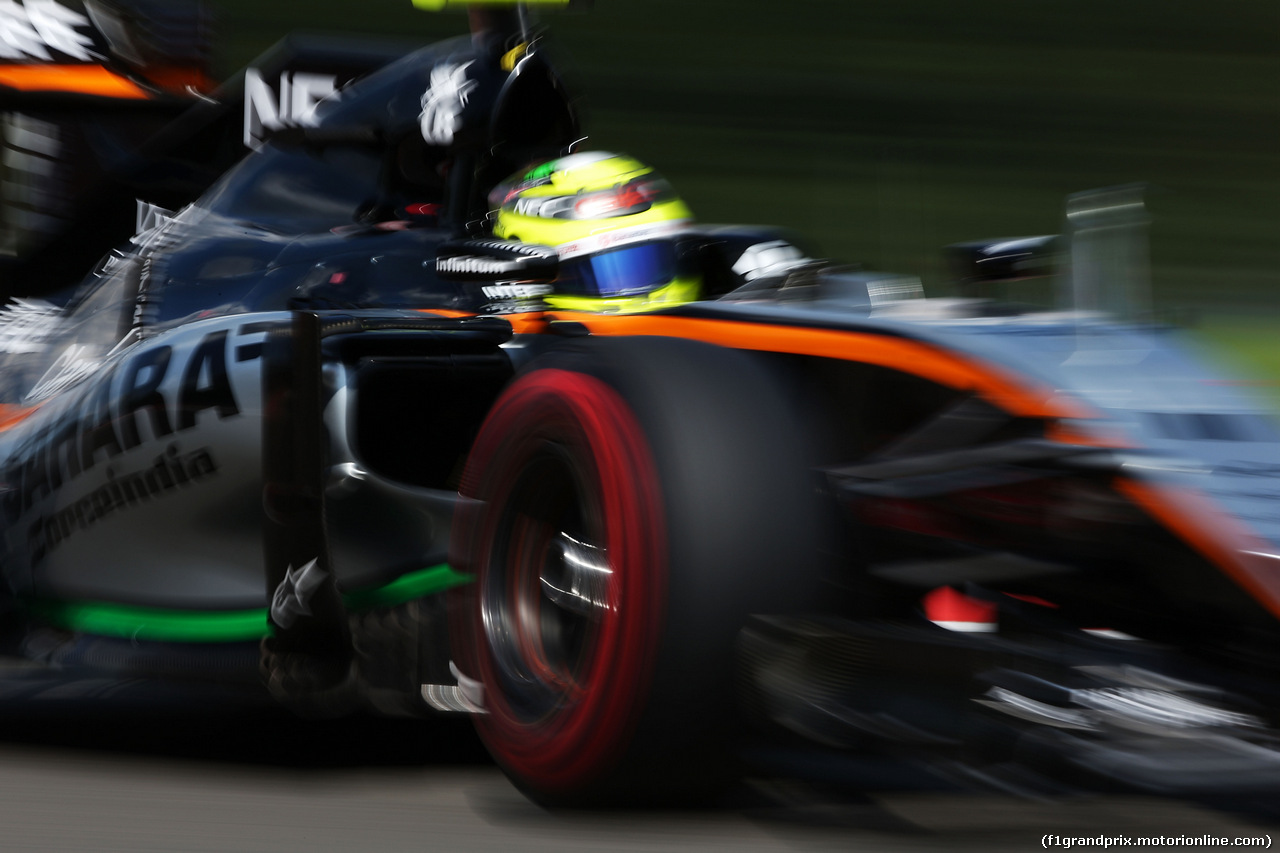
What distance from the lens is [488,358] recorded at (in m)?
2.96

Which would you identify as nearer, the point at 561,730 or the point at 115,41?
the point at 561,730

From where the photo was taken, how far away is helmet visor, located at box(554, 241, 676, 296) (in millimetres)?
3373

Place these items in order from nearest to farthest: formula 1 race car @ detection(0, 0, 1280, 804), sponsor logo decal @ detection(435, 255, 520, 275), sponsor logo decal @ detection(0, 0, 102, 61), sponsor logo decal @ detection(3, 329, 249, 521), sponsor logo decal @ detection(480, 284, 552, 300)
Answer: formula 1 race car @ detection(0, 0, 1280, 804) < sponsor logo decal @ detection(3, 329, 249, 521) < sponsor logo decal @ detection(435, 255, 520, 275) < sponsor logo decal @ detection(480, 284, 552, 300) < sponsor logo decal @ detection(0, 0, 102, 61)

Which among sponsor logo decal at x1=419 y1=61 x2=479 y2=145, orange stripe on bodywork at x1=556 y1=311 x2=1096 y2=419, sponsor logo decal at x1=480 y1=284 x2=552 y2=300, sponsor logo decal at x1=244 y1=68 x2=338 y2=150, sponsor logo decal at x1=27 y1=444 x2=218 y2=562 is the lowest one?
sponsor logo decal at x1=27 y1=444 x2=218 y2=562

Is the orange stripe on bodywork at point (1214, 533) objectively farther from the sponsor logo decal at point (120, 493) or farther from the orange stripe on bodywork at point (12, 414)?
the orange stripe on bodywork at point (12, 414)

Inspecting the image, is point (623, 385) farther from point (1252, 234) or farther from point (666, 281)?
point (1252, 234)

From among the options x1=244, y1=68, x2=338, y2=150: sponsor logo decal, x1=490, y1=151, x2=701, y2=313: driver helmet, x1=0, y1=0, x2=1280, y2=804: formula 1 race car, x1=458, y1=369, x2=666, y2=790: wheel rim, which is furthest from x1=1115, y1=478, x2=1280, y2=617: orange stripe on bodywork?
x1=244, y1=68, x2=338, y2=150: sponsor logo decal

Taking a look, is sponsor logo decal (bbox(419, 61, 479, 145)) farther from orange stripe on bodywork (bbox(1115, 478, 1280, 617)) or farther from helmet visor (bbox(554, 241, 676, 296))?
orange stripe on bodywork (bbox(1115, 478, 1280, 617))

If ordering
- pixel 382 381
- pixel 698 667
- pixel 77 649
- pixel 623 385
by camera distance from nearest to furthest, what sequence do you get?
pixel 698 667 → pixel 623 385 → pixel 382 381 → pixel 77 649

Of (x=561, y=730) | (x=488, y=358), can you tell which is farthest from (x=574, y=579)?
(x=488, y=358)

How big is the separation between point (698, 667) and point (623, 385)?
0.40m

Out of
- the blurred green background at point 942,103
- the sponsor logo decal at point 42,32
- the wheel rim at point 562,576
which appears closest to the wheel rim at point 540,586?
the wheel rim at point 562,576

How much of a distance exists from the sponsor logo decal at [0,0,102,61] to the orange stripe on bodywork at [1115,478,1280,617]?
438cm

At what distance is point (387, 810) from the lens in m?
2.53
